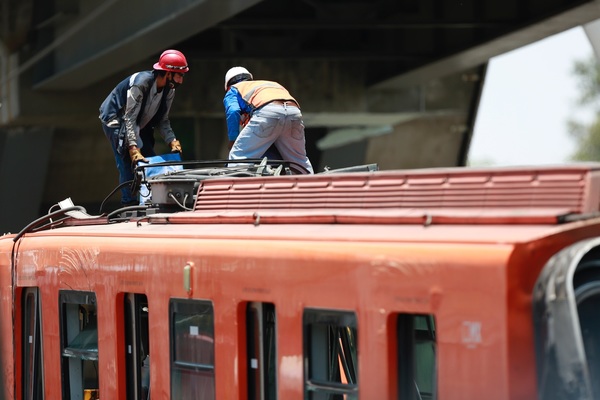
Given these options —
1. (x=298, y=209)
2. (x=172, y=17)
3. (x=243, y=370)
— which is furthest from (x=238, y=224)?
(x=172, y=17)

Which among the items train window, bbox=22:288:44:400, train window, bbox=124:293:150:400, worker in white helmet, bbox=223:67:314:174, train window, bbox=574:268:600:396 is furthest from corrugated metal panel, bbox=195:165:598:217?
worker in white helmet, bbox=223:67:314:174

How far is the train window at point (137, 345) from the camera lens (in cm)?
A: 728

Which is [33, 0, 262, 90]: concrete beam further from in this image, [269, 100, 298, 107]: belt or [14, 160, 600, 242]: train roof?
[14, 160, 600, 242]: train roof

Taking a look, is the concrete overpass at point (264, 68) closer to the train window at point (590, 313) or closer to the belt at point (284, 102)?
the belt at point (284, 102)

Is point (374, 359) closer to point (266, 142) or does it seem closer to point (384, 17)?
point (266, 142)

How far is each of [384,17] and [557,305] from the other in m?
23.8

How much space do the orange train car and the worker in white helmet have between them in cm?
204

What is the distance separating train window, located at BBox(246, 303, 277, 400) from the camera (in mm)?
6277

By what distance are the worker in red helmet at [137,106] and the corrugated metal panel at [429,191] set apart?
346 cm

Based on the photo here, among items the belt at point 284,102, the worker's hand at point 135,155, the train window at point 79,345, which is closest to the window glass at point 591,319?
the train window at point 79,345

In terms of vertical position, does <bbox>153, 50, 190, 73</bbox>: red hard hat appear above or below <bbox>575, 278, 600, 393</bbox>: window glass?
above

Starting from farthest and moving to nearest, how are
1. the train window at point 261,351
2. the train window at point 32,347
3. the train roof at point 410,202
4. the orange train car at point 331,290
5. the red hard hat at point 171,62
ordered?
1. the red hard hat at point 171,62
2. the train window at point 32,347
3. the train window at point 261,351
4. the train roof at point 410,202
5. the orange train car at point 331,290

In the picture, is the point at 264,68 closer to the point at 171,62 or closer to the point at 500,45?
the point at 500,45

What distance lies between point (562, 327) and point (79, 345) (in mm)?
3804
